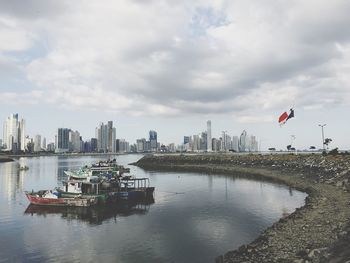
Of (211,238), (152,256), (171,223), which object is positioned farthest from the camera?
(171,223)

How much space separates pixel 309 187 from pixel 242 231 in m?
33.9

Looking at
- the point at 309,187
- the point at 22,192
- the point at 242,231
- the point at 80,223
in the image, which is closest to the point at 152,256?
the point at 242,231

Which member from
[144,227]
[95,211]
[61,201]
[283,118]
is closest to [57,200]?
[61,201]

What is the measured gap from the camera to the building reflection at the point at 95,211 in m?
48.2

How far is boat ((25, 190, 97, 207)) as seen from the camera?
184 feet

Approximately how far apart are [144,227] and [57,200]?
2364 cm

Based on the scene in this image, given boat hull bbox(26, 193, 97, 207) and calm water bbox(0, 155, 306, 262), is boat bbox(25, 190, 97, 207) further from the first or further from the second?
calm water bbox(0, 155, 306, 262)

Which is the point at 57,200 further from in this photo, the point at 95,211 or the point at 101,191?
the point at 95,211

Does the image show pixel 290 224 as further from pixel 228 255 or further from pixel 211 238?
pixel 228 255

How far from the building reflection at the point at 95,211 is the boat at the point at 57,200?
2.97 ft

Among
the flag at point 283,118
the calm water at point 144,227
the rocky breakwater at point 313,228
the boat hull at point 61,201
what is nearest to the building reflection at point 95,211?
the calm water at point 144,227

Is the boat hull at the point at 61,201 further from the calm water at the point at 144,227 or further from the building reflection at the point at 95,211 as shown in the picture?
the calm water at the point at 144,227

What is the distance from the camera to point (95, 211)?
52938 mm

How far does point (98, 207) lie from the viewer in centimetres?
5581
